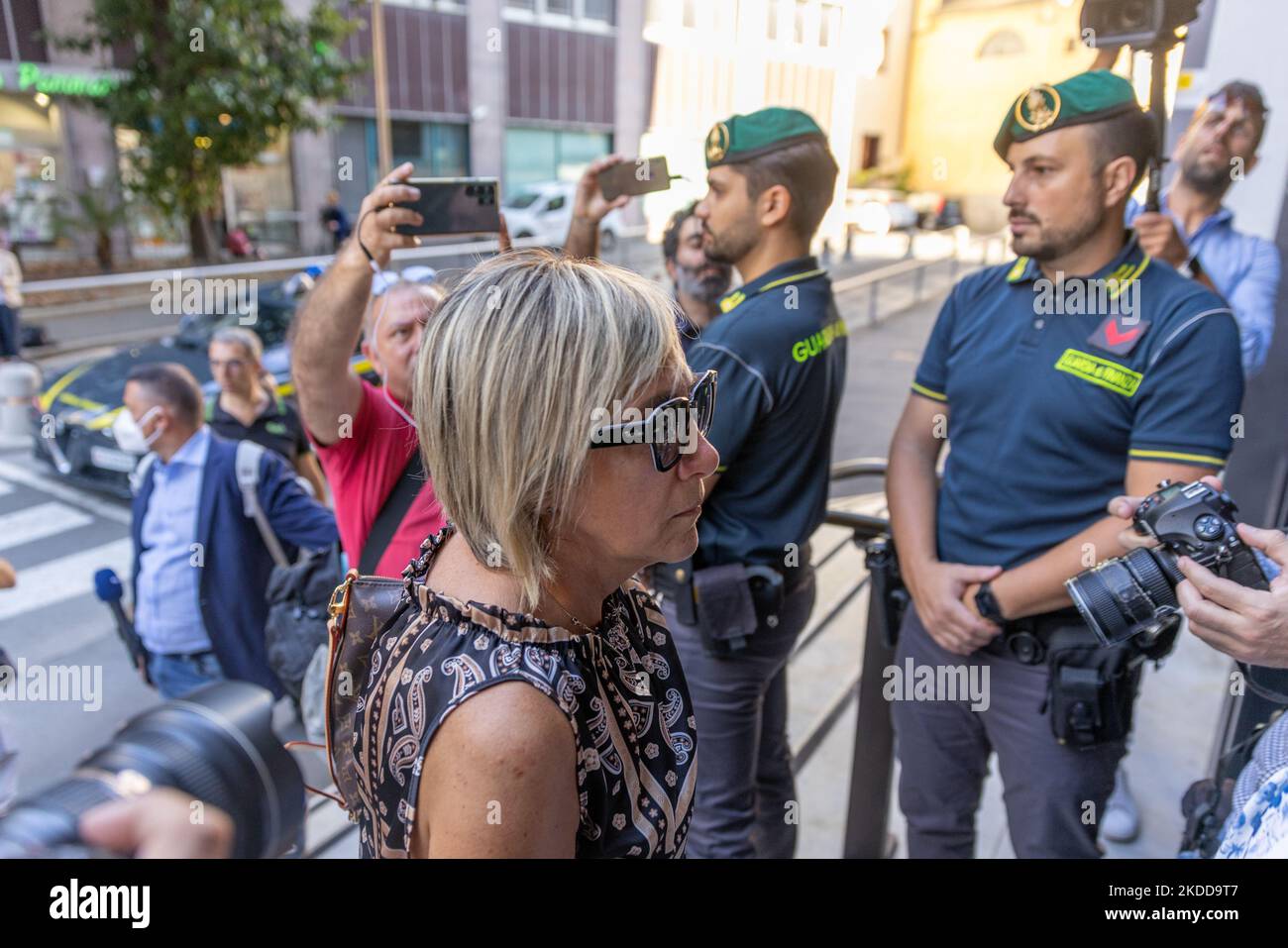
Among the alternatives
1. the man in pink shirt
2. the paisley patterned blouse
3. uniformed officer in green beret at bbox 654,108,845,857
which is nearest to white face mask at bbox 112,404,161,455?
the man in pink shirt

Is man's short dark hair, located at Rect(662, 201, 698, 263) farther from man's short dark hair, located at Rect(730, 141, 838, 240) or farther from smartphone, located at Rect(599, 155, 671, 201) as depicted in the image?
man's short dark hair, located at Rect(730, 141, 838, 240)

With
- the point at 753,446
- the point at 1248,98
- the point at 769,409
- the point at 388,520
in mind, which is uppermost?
the point at 1248,98

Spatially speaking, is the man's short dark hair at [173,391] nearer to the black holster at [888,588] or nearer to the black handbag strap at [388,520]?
the black handbag strap at [388,520]

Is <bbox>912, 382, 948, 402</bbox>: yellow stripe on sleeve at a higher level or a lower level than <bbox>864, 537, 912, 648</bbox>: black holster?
higher

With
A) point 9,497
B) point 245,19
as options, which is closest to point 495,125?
point 245,19

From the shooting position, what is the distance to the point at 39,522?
654 cm

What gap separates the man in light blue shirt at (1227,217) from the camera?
10.2 feet

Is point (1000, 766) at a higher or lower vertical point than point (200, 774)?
lower

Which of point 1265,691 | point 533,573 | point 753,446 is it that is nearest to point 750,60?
point 753,446

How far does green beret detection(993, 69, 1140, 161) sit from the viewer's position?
192 centimetres

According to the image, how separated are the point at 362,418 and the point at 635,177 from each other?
A: 3.49ft

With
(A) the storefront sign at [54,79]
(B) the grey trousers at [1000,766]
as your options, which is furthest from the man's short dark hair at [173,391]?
(A) the storefront sign at [54,79]

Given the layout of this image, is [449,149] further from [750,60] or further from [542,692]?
[542,692]

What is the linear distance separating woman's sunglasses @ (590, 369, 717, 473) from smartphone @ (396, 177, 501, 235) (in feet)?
3.47
